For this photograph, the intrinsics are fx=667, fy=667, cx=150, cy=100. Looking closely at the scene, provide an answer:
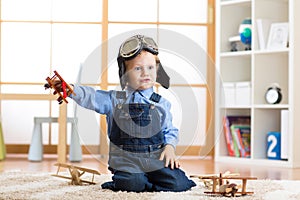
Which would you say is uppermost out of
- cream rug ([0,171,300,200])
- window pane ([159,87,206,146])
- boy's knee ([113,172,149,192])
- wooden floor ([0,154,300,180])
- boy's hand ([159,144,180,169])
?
window pane ([159,87,206,146])

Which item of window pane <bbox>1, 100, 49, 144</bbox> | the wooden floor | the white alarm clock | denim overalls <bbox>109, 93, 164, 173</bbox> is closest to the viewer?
denim overalls <bbox>109, 93, 164, 173</bbox>

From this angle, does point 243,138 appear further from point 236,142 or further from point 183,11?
point 183,11

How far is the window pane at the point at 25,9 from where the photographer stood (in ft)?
13.3

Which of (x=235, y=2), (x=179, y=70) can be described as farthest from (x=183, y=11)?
(x=179, y=70)

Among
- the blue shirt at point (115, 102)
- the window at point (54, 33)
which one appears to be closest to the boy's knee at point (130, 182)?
the blue shirt at point (115, 102)

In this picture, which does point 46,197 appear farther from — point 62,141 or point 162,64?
point 62,141

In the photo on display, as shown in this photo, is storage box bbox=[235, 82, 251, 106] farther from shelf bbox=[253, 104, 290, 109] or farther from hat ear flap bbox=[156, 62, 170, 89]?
hat ear flap bbox=[156, 62, 170, 89]

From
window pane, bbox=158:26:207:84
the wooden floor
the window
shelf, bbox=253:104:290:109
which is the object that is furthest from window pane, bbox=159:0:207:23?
window pane, bbox=158:26:207:84

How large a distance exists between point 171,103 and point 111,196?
353 mm

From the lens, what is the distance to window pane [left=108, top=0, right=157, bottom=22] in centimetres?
410

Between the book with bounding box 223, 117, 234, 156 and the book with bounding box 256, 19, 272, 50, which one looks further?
the book with bounding box 223, 117, 234, 156

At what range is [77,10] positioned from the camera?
13.5 feet

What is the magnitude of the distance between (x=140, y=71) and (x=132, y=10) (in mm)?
2220

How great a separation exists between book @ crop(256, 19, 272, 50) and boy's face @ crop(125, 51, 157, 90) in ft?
5.90
